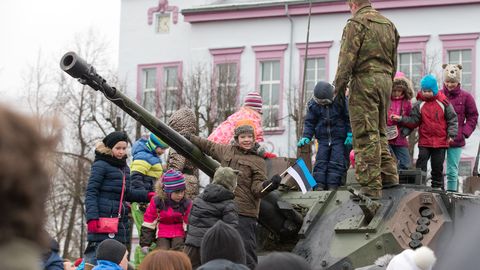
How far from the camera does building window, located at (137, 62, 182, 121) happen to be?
36.0 m

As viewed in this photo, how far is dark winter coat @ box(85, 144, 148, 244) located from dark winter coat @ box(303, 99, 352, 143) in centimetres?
193

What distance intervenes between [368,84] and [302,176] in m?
1.01

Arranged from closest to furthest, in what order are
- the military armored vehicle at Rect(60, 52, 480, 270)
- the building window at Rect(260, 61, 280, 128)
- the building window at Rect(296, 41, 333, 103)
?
the military armored vehicle at Rect(60, 52, 480, 270)
the building window at Rect(260, 61, 280, 128)
the building window at Rect(296, 41, 333, 103)

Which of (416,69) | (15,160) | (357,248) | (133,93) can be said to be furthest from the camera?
(133,93)

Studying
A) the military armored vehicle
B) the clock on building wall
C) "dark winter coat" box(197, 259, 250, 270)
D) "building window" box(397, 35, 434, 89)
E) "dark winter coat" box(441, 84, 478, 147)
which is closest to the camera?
"dark winter coat" box(197, 259, 250, 270)

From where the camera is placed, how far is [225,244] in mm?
5273

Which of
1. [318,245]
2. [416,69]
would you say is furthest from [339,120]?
[416,69]

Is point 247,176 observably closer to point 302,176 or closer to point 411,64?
point 302,176

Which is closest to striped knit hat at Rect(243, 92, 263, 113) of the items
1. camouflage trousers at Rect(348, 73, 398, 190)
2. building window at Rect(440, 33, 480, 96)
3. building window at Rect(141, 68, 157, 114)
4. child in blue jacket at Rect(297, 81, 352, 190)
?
child in blue jacket at Rect(297, 81, 352, 190)

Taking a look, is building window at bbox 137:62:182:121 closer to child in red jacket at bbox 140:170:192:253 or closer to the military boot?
child in red jacket at bbox 140:170:192:253

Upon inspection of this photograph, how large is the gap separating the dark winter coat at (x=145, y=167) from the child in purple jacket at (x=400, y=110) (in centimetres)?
244

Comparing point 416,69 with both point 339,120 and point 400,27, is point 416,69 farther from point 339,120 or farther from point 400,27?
point 339,120

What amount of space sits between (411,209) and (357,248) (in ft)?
1.98

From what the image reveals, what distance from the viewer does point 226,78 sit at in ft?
119
